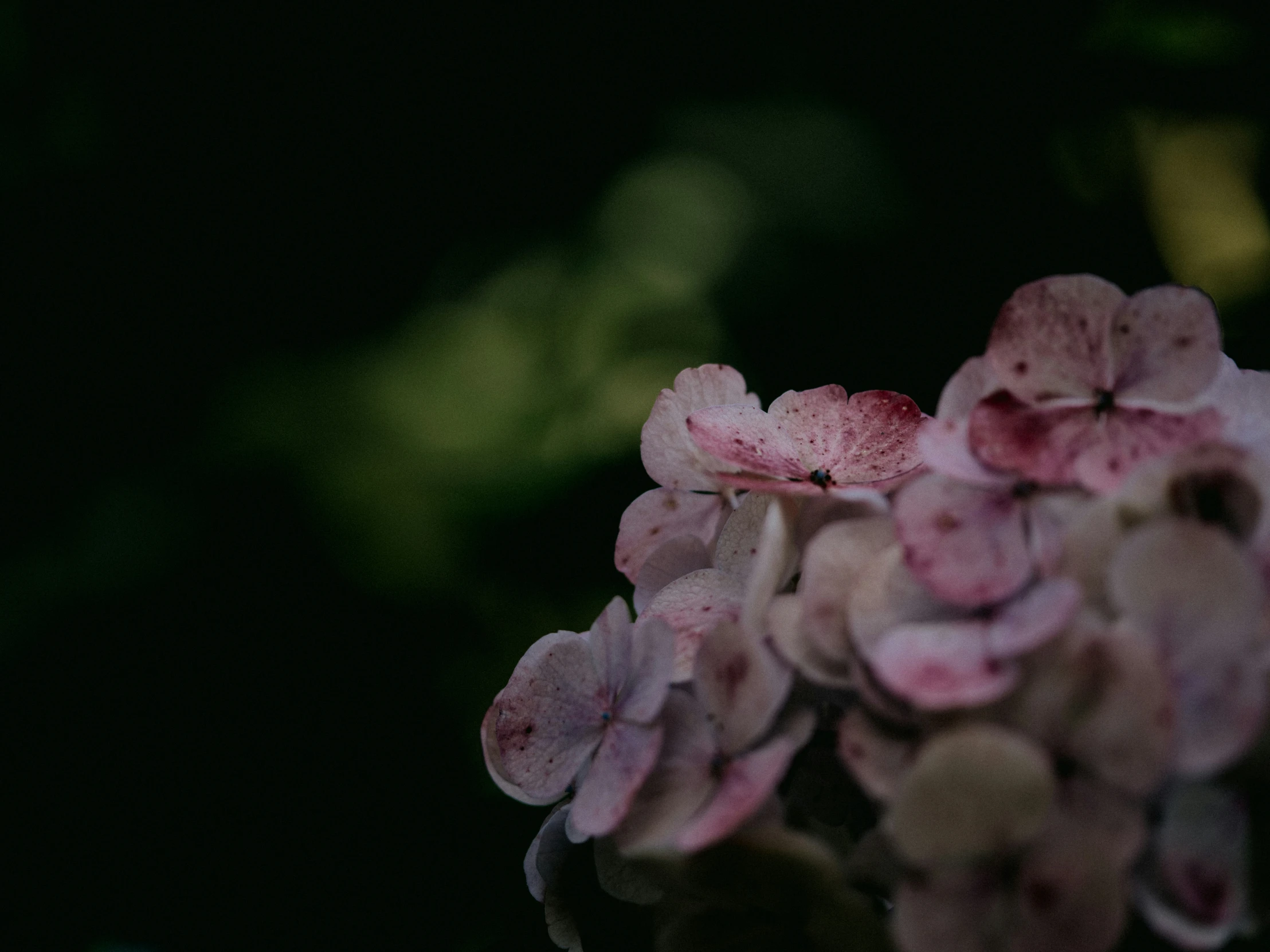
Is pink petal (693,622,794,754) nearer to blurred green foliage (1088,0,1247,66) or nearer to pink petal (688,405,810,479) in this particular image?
pink petal (688,405,810,479)

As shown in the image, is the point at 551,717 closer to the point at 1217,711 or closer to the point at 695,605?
the point at 695,605

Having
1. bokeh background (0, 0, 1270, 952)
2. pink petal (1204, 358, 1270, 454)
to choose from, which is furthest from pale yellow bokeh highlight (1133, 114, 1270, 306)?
pink petal (1204, 358, 1270, 454)

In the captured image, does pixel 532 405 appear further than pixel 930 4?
No

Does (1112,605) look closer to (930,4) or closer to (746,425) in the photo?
(746,425)

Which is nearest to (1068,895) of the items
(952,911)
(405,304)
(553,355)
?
(952,911)

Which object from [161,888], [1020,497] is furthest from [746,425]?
[161,888]

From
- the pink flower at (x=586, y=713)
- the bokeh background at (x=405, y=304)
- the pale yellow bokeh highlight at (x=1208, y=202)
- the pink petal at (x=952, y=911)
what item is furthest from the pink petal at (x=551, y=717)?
the pale yellow bokeh highlight at (x=1208, y=202)
